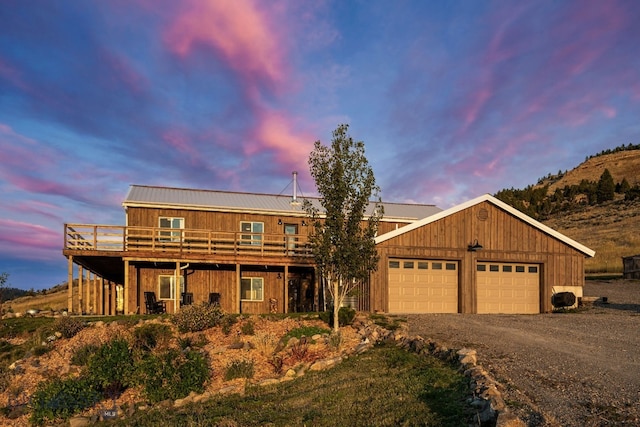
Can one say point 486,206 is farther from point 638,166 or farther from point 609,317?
point 638,166

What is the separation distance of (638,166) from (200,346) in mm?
94663

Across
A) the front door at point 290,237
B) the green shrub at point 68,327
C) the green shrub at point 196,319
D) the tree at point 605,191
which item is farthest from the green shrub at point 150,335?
the tree at point 605,191

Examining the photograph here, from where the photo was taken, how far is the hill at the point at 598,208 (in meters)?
45.2

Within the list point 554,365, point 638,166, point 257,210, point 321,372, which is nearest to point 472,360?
point 554,365

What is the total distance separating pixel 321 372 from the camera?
40.1 feet

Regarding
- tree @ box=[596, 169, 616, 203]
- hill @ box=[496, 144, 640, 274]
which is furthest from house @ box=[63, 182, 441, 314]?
tree @ box=[596, 169, 616, 203]

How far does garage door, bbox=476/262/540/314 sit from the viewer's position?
77.2 feet

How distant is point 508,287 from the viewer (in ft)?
78.4

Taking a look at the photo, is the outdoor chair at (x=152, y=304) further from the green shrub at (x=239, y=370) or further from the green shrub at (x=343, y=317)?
the green shrub at (x=239, y=370)

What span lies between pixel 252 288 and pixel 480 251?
36.6 feet

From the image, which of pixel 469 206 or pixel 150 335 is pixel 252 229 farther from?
pixel 469 206

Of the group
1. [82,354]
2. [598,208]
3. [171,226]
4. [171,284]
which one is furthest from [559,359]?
[598,208]

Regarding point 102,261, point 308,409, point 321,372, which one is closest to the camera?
point 308,409

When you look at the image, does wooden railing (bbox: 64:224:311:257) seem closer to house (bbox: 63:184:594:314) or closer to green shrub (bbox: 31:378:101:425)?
house (bbox: 63:184:594:314)
